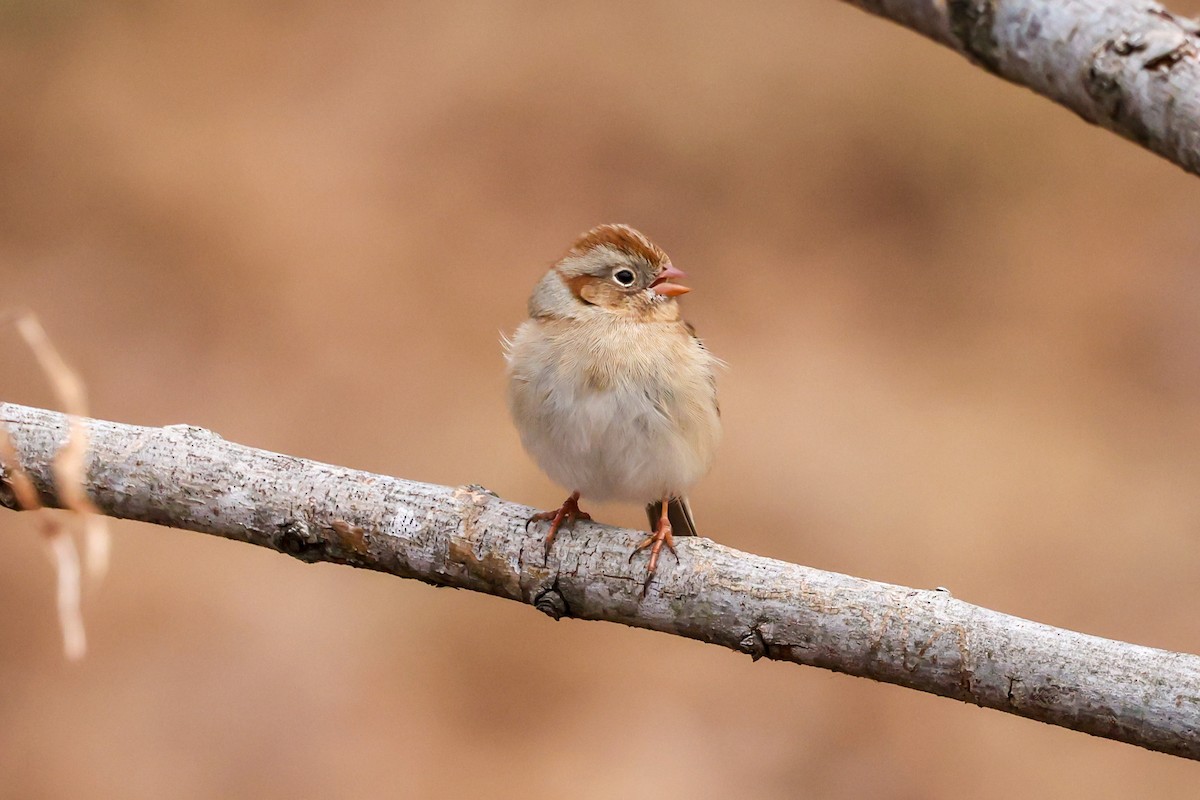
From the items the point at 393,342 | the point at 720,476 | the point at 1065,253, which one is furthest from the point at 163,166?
the point at 1065,253

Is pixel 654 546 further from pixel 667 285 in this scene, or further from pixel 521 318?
pixel 521 318

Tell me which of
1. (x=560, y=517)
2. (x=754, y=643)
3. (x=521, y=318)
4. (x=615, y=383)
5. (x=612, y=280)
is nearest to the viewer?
(x=754, y=643)

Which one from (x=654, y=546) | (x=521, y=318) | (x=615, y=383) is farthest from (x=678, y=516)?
(x=521, y=318)

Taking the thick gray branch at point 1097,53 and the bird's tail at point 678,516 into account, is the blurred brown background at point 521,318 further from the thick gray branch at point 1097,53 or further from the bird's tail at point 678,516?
the thick gray branch at point 1097,53

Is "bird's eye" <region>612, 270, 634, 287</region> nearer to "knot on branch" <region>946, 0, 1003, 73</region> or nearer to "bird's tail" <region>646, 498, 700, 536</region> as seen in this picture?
"bird's tail" <region>646, 498, 700, 536</region>

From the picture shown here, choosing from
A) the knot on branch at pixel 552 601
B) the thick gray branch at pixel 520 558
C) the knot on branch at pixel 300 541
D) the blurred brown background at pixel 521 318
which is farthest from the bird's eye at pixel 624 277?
the blurred brown background at pixel 521 318

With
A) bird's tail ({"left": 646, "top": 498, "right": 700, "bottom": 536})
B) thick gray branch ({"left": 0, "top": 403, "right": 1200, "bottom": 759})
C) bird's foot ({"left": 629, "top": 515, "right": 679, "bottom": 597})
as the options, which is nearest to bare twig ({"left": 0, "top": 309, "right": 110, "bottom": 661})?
thick gray branch ({"left": 0, "top": 403, "right": 1200, "bottom": 759})

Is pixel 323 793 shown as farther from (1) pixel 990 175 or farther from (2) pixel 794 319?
(1) pixel 990 175
